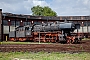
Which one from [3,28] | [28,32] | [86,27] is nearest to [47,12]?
[86,27]

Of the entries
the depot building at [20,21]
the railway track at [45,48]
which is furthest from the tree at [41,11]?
the railway track at [45,48]

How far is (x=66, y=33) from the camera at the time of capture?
28.0 meters

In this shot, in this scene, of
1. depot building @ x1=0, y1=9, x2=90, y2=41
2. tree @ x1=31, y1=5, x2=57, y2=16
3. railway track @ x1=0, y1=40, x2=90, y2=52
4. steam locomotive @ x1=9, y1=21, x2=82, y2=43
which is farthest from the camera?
tree @ x1=31, y1=5, x2=57, y2=16

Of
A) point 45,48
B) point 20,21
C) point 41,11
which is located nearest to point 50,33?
point 45,48

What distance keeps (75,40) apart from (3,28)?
18.3 m

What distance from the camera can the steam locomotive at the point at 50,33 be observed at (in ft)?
90.0

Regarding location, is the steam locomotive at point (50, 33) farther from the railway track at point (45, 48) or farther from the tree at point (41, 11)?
the tree at point (41, 11)

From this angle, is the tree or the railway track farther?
the tree

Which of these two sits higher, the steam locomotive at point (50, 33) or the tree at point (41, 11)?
the tree at point (41, 11)

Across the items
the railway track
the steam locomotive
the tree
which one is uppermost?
the tree

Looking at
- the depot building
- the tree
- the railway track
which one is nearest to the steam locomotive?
the depot building

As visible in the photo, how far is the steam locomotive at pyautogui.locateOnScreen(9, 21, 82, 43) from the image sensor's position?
2743cm

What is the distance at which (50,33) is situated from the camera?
30.2 metres

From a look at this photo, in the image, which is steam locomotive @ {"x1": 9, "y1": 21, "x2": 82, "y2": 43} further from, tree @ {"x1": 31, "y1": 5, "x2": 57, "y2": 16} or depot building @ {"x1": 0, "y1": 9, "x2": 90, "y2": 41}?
tree @ {"x1": 31, "y1": 5, "x2": 57, "y2": 16}
